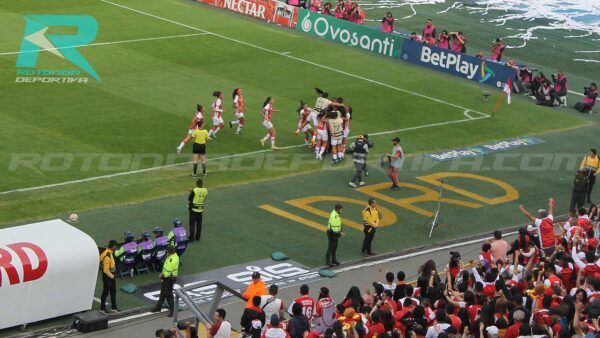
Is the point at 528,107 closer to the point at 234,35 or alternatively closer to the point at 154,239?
the point at 234,35

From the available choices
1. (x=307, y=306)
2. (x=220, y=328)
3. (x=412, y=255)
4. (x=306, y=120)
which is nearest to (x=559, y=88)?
(x=306, y=120)

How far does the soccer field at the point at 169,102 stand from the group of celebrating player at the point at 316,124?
2.03 feet

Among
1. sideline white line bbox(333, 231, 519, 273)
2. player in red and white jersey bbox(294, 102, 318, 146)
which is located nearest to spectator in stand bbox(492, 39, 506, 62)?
player in red and white jersey bbox(294, 102, 318, 146)

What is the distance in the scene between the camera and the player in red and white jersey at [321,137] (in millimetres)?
38688

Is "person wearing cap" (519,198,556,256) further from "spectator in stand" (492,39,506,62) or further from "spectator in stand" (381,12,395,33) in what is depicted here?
"spectator in stand" (381,12,395,33)

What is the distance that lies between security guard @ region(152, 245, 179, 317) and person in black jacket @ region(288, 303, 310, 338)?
5574 millimetres

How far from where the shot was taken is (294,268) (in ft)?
96.9

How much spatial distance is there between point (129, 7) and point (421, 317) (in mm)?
43005

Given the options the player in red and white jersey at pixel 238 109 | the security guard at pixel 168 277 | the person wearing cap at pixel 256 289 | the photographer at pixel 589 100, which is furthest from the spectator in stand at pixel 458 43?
Result: the person wearing cap at pixel 256 289

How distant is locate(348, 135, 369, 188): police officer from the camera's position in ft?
117

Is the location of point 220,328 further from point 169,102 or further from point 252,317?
point 169,102

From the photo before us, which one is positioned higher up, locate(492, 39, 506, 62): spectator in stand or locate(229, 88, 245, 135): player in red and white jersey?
locate(492, 39, 506, 62): spectator in stand

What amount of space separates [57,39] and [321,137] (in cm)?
1867

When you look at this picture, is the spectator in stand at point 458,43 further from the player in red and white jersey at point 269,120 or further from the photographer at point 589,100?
the player in red and white jersey at point 269,120
